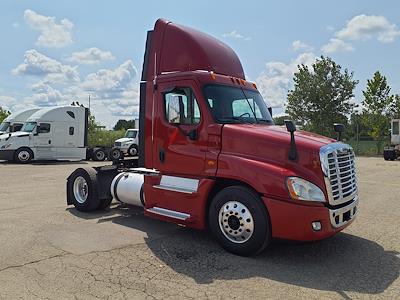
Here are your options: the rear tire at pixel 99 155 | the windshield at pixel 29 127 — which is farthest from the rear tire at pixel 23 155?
the rear tire at pixel 99 155

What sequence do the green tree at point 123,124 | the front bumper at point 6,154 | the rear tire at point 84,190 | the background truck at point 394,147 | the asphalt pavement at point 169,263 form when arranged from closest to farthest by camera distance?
1. the asphalt pavement at point 169,263
2. the rear tire at point 84,190
3. the front bumper at point 6,154
4. the background truck at point 394,147
5. the green tree at point 123,124

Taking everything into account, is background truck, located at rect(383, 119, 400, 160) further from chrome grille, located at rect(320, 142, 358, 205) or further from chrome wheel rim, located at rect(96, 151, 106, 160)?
chrome grille, located at rect(320, 142, 358, 205)

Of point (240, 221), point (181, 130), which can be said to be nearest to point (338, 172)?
point (240, 221)

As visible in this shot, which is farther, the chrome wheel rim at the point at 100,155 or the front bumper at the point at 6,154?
the chrome wheel rim at the point at 100,155

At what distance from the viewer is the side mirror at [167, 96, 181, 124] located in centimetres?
613

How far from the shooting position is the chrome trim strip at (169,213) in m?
6.18

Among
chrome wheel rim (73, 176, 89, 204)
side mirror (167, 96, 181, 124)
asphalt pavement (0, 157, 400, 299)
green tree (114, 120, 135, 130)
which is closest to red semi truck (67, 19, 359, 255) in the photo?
side mirror (167, 96, 181, 124)

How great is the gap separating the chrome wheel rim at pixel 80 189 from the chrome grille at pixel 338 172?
5.18 meters

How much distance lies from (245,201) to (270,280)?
112 cm

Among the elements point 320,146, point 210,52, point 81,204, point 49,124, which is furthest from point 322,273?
point 49,124

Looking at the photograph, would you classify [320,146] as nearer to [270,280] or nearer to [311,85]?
[270,280]

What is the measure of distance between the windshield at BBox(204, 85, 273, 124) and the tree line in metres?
32.8

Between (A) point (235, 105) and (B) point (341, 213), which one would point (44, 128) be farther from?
(B) point (341, 213)

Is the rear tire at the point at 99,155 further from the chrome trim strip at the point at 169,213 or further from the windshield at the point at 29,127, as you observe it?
the chrome trim strip at the point at 169,213
